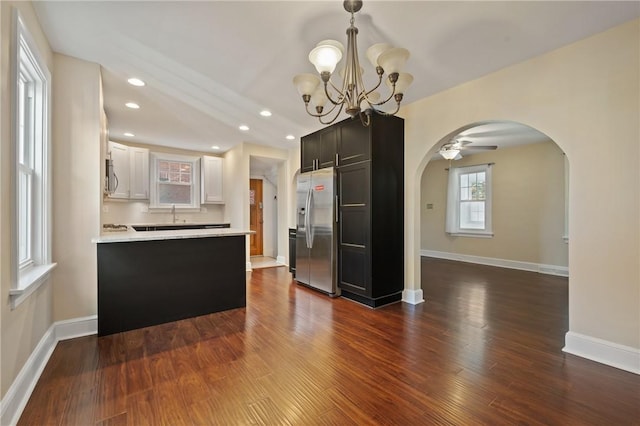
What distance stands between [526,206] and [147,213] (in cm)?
772

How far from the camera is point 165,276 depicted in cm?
288

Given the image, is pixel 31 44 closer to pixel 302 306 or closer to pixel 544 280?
pixel 302 306

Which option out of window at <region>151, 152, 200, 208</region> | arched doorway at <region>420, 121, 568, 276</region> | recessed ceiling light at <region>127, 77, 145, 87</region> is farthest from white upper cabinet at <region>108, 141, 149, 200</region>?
arched doorway at <region>420, 121, 568, 276</region>

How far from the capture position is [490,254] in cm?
608

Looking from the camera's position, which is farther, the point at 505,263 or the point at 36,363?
the point at 505,263

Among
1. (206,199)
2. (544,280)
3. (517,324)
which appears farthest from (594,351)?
(206,199)

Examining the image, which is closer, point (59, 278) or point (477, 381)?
point (477, 381)

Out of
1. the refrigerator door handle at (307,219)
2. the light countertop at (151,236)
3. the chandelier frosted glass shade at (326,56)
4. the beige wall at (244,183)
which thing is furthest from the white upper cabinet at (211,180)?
the chandelier frosted glass shade at (326,56)

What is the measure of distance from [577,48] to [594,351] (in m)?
2.42

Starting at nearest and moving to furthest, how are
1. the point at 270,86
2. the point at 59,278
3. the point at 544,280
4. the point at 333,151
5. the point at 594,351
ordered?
the point at 594,351 < the point at 59,278 < the point at 270,86 < the point at 333,151 < the point at 544,280

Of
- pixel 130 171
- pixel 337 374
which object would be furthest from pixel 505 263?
pixel 130 171

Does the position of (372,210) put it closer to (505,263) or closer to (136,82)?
(136,82)

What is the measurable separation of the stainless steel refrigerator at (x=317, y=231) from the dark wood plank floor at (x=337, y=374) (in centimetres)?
80

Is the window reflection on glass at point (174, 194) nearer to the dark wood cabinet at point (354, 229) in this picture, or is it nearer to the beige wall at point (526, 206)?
the dark wood cabinet at point (354, 229)
